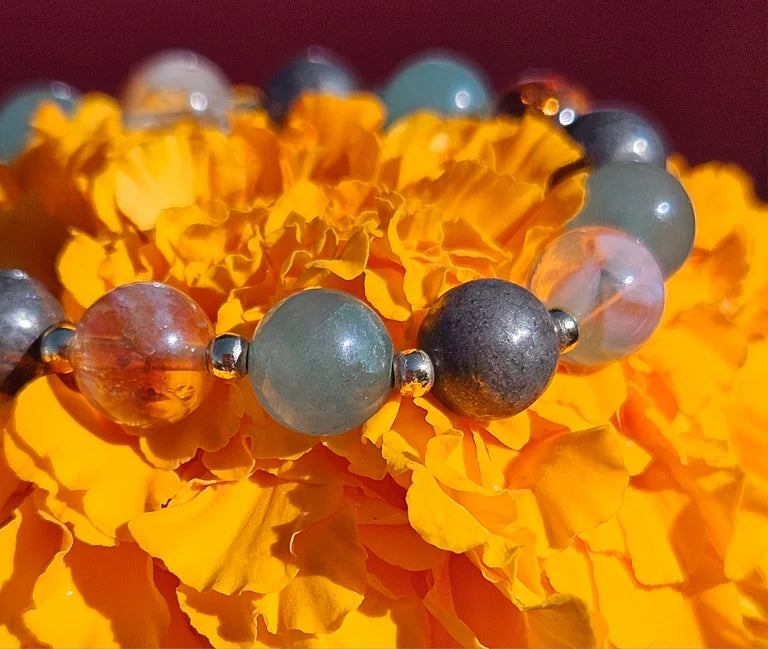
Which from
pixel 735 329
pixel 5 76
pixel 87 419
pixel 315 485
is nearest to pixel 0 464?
pixel 87 419

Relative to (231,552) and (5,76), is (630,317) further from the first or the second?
(5,76)

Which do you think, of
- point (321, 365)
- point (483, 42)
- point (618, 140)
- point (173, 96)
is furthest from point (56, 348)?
point (483, 42)

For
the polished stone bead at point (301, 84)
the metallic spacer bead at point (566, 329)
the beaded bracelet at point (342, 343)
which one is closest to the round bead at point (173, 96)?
the polished stone bead at point (301, 84)

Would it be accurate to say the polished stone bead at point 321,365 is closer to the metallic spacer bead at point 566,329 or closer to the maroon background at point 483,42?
the metallic spacer bead at point 566,329

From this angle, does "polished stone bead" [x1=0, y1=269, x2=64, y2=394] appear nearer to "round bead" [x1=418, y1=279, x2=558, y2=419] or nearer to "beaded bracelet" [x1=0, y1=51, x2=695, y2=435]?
"beaded bracelet" [x1=0, y1=51, x2=695, y2=435]

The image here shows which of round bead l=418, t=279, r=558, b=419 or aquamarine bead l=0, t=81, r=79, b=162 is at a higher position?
round bead l=418, t=279, r=558, b=419

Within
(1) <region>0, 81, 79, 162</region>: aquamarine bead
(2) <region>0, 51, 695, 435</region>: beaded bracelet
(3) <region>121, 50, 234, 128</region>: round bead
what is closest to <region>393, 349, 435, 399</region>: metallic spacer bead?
(2) <region>0, 51, 695, 435</region>: beaded bracelet

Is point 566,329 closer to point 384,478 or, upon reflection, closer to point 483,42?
point 384,478
